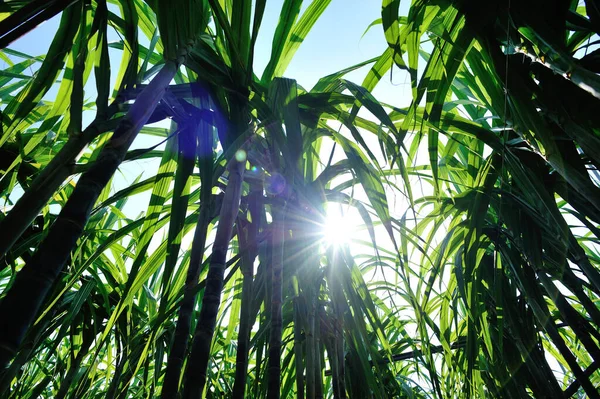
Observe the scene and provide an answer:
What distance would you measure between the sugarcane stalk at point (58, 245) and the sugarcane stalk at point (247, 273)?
38 cm

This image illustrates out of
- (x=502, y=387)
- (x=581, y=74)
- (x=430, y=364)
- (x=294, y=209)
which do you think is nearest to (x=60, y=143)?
(x=294, y=209)

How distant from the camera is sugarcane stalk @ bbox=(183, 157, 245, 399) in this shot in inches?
17.9

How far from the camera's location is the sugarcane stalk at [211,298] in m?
0.46

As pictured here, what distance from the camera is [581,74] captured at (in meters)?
0.51

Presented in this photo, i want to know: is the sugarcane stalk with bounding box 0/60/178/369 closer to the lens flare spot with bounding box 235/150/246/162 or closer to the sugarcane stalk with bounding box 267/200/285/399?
the lens flare spot with bounding box 235/150/246/162

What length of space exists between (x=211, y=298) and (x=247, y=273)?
27 centimetres

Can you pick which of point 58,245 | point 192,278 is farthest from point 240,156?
point 58,245

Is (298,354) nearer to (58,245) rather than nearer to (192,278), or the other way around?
(192,278)

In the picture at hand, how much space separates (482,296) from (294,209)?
0.76 meters

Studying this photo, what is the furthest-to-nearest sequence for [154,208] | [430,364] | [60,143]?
[60,143]
[430,364]
[154,208]

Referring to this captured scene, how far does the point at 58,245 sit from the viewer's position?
0.33 m

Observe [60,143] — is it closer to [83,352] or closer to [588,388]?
[83,352]

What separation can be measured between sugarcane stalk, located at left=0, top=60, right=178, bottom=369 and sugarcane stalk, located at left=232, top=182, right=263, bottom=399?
38 centimetres

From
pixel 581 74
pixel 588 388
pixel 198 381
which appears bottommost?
pixel 198 381
